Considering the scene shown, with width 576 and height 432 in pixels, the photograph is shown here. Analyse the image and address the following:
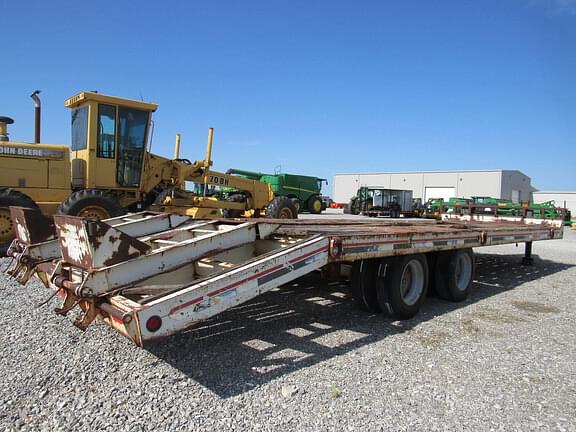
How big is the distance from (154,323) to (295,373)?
125 centimetres

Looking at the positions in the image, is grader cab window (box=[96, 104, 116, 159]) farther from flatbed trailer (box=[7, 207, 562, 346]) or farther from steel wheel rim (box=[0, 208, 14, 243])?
flatbed trailer (box=[7, 207, 562, 346])

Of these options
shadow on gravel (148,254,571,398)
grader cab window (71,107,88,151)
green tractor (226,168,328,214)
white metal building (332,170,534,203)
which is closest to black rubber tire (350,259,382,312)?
shadow on gravel (148,254,571,398)

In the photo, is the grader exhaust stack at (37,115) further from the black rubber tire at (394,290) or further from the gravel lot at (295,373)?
the black rubber tire at (394,290)

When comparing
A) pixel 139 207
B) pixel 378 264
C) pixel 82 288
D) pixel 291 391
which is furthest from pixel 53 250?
pixel 139 207

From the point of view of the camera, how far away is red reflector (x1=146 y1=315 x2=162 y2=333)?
293 cm

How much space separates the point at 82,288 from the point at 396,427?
2.38 m

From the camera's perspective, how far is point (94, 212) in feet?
28.5

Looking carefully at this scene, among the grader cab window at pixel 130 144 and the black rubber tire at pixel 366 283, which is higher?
the grader cab window at pixel 130 144

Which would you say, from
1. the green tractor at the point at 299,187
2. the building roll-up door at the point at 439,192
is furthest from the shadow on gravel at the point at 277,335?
the building roll-up door at the point at 439,192

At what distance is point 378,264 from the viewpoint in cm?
500

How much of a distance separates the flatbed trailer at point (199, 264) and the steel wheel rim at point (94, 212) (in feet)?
11.0

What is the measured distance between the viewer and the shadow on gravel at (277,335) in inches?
139

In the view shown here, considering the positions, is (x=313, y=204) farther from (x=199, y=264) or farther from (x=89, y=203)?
(x=199, y=264)

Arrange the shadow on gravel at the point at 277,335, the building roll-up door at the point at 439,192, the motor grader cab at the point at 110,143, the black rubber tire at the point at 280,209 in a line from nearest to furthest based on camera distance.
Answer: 1. the shadow on gravel at the point at 277,335
2. the motor grader cab at the point at 110,143
3. the black rubber tire at the point at 280,209
4. the building roll-up door at the point at 439,192
